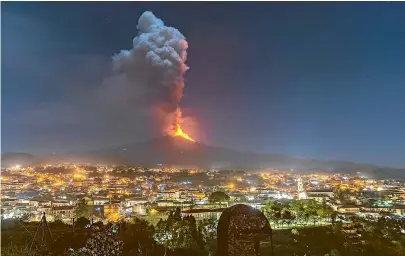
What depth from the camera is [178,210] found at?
17.5m

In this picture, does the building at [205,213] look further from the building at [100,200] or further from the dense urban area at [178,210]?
the building at [100,200]

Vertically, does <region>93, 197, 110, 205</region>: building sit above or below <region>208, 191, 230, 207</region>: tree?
above

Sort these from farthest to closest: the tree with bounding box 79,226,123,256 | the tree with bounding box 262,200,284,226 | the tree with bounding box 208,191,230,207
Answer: the tree with bounding box 208,191,230,207
the tree with bounding box 262,200,284,226
the tree with bounding box 79,226,123,256

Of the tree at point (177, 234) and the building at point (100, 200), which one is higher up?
the building at point (100, 200)

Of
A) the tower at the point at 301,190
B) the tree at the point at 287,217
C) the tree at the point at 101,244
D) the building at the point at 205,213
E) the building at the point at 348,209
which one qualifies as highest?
the tree at the point at 101,244

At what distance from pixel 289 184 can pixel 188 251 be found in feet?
81.2

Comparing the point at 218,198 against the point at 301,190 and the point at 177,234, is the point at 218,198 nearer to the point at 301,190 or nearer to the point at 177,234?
the point at 301,190

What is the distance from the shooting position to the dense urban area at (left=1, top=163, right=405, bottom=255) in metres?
7.33

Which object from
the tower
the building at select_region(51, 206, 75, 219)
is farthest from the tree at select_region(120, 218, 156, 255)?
the tower

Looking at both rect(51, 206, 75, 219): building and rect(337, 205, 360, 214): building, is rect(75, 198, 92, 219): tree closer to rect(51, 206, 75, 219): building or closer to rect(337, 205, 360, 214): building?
rect(51, 206, 75, 219): building

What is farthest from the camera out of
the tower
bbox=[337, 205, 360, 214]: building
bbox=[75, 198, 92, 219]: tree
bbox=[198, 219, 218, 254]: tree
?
the tower

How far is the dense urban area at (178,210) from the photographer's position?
7.33 meters

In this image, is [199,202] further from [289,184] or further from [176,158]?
[176,158]

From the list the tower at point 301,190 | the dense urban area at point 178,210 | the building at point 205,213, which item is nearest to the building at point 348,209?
the dense urban area at point 178,210
